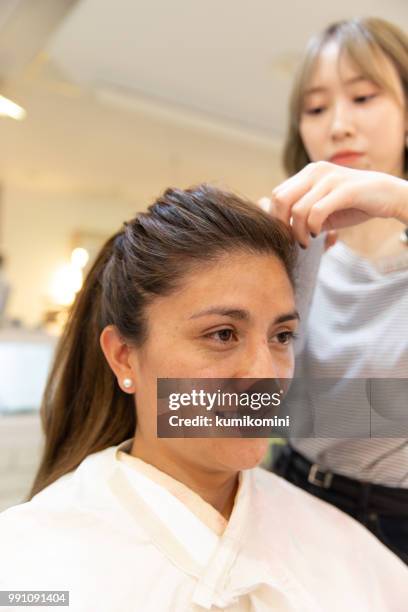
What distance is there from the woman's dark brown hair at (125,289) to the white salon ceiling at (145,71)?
970 mm

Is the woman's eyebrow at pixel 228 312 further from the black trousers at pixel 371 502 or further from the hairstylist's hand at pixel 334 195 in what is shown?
the black trousers at pixel 371 502

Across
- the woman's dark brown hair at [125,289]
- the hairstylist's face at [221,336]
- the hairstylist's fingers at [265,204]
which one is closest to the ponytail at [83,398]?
the woman's dark brown hair at [125,289]

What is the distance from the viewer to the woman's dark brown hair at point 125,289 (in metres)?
0.76

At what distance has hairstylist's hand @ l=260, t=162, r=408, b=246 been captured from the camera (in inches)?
27.5

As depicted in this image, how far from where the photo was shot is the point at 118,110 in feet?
12.5

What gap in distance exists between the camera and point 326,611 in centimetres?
78

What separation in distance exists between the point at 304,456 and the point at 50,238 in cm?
588

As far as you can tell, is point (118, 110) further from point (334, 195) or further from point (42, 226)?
point (334, 195)

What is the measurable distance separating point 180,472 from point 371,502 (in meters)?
0.35

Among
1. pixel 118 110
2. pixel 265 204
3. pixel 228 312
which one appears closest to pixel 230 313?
pixel 228 312

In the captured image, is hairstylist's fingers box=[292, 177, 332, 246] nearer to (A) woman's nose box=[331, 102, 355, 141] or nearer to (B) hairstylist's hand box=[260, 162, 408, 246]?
(B) hairstylist's hand box=[260, 162, 408, 246]

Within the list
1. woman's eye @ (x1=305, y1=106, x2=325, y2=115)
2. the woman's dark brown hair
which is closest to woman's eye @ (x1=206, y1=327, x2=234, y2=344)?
the woman's dark brown hair

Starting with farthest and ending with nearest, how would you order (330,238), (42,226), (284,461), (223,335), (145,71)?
(42,226)
(145,71)
(284,461)
(330,238)
(223,335)

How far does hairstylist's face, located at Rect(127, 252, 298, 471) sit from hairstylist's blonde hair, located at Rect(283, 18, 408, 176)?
414 mm
